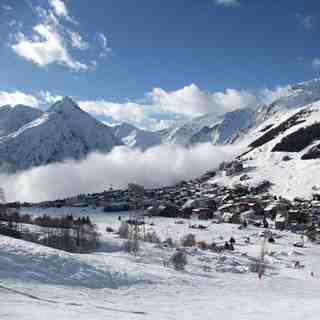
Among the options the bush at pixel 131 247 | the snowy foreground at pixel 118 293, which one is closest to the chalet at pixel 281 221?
the bush at pixel 131 247

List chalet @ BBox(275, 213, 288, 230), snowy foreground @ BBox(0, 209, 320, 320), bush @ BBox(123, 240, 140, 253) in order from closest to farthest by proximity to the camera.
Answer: snowy foreground @ BBox(0, 209, 320, 320) → bush @ BBox(123, 240, 140, 253) → chalet @ BBox(275, 213, 288, 230)

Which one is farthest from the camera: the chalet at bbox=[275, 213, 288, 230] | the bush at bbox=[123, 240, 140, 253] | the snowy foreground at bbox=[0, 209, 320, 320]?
the chalet at bbox=[275, 213, 288, 230]

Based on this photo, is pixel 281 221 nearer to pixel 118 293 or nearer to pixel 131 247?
pixel 131 247

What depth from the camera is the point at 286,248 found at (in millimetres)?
115188

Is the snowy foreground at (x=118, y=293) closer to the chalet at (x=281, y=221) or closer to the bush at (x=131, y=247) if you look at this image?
the bush at (x=131, y=247)

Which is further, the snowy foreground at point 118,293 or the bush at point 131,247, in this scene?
the bush at point 131,247

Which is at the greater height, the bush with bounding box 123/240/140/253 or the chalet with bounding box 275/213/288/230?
the chalet with bounding box 275/213/288/230

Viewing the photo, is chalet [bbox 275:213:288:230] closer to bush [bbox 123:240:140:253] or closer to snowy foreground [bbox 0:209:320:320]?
bush [bbox 123:240:140:253]

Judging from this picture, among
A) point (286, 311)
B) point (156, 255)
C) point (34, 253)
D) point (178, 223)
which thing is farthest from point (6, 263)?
point (178, 223)

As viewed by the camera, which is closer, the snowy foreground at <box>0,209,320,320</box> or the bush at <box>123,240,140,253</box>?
the snowy foreground at <box>0,209,320,320</box>

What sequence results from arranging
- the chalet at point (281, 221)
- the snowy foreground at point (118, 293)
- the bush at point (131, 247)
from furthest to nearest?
1. the chalet at point (281, 221)
2. the bush at point (131, 247)
3. the snowy foreground at point (118, 293)

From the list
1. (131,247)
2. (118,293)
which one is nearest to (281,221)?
(131,247)

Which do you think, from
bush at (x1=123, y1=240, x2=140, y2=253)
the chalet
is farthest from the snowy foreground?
the chalet

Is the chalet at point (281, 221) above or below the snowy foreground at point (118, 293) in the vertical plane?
above
